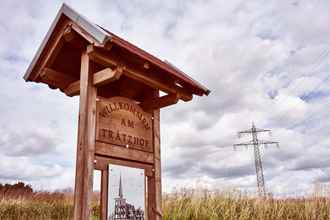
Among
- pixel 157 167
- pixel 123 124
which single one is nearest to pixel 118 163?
pixel 123 124

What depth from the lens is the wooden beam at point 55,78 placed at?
3848 mm

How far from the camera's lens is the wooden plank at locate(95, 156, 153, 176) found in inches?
126

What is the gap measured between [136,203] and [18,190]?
927cm

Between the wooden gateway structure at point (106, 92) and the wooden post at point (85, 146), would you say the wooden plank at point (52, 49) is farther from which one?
the wooden post at point (85, 146)

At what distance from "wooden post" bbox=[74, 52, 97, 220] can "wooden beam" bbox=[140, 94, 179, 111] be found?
2.92ft

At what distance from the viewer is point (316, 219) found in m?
8.27

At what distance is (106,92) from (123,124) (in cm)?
83

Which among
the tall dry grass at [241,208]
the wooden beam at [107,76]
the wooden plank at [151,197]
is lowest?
the tall dry grass at [241,208]

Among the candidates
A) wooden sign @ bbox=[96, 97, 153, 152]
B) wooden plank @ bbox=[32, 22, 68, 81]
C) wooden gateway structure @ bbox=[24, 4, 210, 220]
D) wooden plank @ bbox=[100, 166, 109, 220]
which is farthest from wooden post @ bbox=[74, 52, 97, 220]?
wooden plank @ bbox=[32, 22, 68, 81]

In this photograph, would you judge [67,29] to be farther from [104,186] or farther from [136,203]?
[136,203]

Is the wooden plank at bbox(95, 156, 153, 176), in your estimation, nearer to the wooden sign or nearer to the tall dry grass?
the wooden sign

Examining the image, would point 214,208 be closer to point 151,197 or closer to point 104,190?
point 151,197

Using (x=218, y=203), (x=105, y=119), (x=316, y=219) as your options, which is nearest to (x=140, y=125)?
(x=105, y=119)

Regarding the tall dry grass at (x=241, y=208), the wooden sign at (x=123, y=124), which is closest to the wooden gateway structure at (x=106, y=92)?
the wooden sign at (x=123, y=124)
